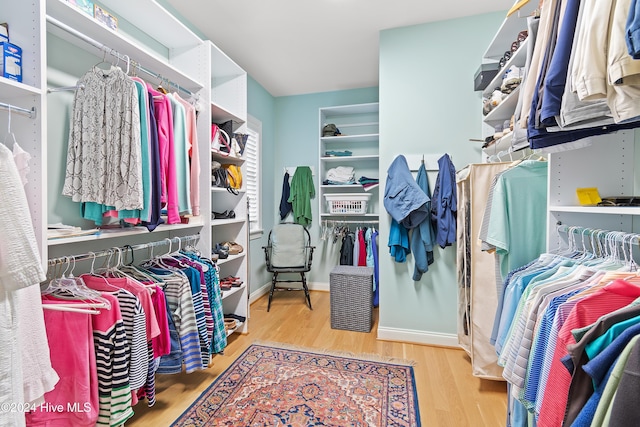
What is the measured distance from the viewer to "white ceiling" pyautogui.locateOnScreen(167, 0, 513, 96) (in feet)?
7.47

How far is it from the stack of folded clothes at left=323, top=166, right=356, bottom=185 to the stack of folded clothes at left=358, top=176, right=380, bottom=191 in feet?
0.36

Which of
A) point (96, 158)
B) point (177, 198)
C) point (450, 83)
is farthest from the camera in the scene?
point (450, 83)

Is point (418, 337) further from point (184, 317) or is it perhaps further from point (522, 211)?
point (184, 317)

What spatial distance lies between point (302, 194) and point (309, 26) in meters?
1.95

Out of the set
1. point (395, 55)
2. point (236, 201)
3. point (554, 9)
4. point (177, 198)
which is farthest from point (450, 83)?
point (177, 198)

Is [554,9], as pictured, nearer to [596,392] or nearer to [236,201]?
[596,392]

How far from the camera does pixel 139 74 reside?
1.91m

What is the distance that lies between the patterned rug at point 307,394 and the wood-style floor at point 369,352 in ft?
0.31

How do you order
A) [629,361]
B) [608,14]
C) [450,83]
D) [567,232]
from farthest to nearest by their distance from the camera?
[450,83], [567,232], [608,14], [629,361]

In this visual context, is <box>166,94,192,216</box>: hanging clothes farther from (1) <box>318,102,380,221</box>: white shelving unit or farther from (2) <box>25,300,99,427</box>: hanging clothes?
(1) <box>318,102,380,221</box>: white shelving unit

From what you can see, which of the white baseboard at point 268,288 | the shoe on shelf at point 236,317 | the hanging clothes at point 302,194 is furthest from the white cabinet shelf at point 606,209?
the white baseboard at point 268,288

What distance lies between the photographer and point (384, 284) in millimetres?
2633

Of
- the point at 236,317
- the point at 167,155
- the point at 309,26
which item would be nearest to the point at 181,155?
the point at 167,155

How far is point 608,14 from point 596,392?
0.89 m
